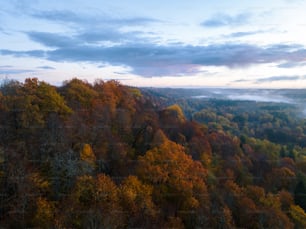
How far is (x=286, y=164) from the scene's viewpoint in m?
77.3

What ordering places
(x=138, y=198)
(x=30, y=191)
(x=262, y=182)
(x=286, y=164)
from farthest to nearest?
(x=286, y=164), (x=262, y=182), (x=138, y=198), (x=30, y=191)

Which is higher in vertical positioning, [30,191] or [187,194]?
[30,191]

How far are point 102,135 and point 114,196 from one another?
601 inches

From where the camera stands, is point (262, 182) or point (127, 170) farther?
point (262, 182)

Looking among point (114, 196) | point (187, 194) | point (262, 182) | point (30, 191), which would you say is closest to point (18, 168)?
point (30, 191)

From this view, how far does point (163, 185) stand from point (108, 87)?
33.3 m

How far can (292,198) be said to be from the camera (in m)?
55.9

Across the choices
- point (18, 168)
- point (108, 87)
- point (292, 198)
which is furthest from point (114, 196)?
point (108, 87)

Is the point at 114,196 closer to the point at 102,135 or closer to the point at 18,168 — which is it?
the point at 18,168

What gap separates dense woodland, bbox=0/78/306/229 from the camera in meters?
31.8

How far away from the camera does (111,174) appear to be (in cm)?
4334

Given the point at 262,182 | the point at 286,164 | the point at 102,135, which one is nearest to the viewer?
the point at 102,135

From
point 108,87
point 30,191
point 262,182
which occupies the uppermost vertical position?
point 108,87

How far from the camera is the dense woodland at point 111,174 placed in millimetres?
31786
